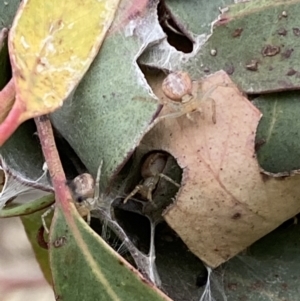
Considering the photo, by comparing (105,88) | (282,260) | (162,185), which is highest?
(105,88)

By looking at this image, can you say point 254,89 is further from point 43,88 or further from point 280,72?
point 43,88

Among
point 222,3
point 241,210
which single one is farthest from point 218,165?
point 222,3

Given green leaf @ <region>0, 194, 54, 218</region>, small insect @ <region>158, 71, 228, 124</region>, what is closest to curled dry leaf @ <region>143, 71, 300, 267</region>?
small insect @ <region>158, 71, 228, 124</region>

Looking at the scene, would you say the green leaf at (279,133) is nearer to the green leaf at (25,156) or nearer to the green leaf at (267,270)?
the green leaf at (267,270)

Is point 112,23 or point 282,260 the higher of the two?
point 112,23

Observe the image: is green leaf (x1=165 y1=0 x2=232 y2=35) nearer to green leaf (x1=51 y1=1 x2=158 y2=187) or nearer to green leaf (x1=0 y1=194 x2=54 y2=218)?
green leaf (x1=51 y1=1 x2=158 y2=187)

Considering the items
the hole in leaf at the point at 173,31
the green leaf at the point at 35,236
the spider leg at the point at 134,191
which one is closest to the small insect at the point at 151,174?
the spider leg at the point at 134,191

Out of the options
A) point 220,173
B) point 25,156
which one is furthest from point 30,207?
point 220,173
